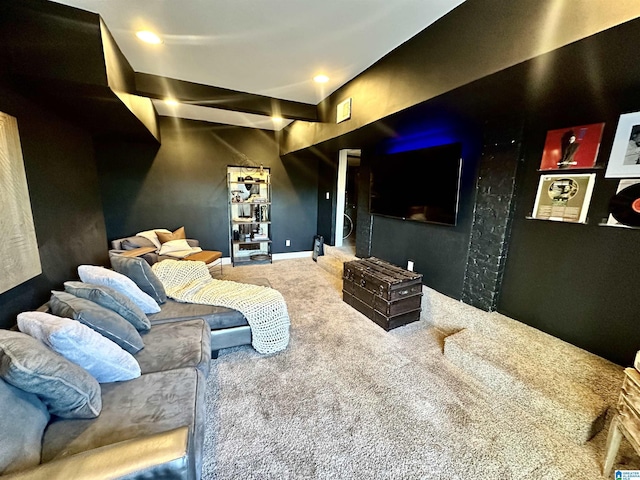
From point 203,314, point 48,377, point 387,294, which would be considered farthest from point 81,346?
point 387,294

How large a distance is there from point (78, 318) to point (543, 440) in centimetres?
264

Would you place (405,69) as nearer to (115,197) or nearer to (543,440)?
(543,440)

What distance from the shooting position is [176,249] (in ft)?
12.8

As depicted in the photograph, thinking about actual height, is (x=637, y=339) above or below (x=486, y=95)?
below

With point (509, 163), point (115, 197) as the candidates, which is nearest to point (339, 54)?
point (509, 163)

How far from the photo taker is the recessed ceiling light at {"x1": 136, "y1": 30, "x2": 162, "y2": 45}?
1852mm

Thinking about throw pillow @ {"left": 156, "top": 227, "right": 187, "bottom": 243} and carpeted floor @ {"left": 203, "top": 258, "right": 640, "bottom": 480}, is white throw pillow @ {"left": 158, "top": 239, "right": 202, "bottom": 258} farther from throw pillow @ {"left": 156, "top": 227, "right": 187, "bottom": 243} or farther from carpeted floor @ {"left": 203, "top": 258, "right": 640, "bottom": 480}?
carpeted floor @ {"left": 203, "top": 258, "right": 640, "bottom": 480}

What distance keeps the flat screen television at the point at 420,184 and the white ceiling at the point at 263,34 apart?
1.12 m

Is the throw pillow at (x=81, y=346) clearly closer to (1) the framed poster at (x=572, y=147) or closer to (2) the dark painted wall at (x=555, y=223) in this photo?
(2) the dark painted wall at (x=555, y=223)

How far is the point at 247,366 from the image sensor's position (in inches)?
81.7

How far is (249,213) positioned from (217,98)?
2529 mm

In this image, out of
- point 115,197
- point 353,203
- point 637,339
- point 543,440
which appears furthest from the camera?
point 353,203

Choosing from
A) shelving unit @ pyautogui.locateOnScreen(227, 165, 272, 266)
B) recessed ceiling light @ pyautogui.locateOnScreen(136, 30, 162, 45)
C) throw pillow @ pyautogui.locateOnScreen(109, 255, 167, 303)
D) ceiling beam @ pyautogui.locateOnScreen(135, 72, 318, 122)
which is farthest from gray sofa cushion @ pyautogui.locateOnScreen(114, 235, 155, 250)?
recessed ceiling light @ pyautogui.locateOnScreen(136, 30, 162, 45)

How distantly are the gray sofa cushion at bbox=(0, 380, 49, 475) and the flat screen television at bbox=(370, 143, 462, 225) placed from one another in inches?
119
